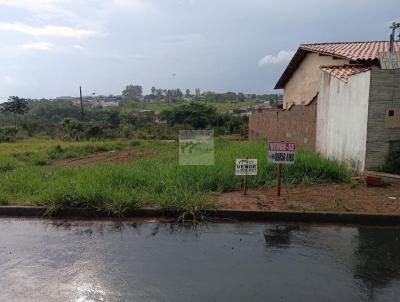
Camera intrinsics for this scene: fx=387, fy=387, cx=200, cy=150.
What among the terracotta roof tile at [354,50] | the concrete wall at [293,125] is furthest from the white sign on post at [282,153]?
the terracotta roof tile at [354,50]

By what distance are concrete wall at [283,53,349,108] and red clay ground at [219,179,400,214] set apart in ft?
31.9

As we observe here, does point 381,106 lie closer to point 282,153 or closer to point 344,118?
point 344,118

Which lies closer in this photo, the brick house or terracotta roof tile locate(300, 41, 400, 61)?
the brick house

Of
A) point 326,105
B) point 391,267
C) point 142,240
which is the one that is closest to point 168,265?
point 142,240

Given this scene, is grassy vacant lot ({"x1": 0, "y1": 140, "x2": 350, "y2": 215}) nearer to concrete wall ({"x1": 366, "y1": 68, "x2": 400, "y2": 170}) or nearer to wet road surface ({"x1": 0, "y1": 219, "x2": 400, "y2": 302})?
wet road surface ({"x1": 0, "y1": 219, "x2": 400, "y2": 302})

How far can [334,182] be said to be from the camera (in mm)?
8805

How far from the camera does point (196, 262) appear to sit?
4.73m

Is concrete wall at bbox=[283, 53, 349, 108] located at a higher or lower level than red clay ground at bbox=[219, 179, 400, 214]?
higher

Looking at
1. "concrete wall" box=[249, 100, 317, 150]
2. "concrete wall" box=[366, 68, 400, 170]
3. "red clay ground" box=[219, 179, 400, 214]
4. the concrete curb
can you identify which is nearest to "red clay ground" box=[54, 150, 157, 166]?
"concrete wall" box=[249, 100, 317, 150]

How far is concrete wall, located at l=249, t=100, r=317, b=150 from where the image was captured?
14.3m

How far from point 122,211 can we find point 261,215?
234 centimetres

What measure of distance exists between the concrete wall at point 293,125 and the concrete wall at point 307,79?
8.64 ft

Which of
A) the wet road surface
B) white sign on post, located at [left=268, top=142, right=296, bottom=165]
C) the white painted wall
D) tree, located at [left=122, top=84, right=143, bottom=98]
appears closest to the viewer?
the wet road surface

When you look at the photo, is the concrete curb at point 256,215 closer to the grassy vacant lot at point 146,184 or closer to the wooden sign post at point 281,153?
the grassy vacant lot at point 146,184
